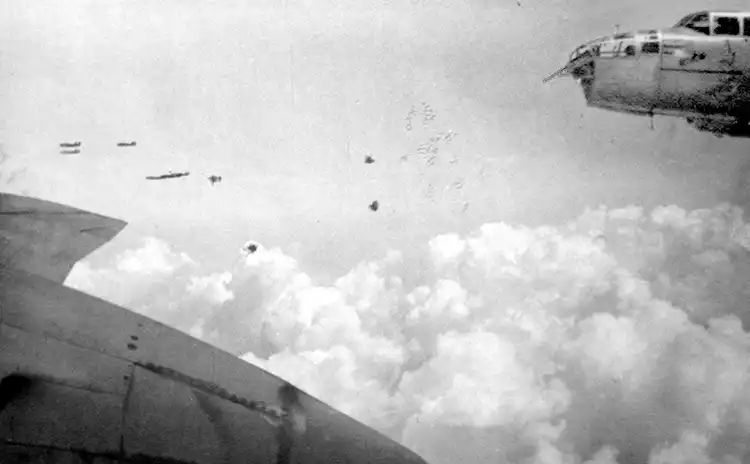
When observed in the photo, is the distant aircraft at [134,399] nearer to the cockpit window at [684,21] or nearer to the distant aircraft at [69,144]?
the distant aircraft at [69,144]

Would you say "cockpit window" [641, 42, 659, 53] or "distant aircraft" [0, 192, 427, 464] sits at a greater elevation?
"cockpit window" [641, 42, 659, 53]

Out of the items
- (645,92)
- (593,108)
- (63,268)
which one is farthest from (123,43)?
(645,92)

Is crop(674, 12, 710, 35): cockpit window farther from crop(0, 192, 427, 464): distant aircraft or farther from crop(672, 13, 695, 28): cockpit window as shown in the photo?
crop(0, 192, 427, 464): distant aircraft

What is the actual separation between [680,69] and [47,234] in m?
5.34

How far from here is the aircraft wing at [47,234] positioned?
188 cm

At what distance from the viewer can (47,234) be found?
208 centimetres

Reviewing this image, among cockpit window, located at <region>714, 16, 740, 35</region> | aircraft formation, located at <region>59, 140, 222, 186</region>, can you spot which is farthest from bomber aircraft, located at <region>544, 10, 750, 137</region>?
aircraft formation, located at <region>59, 140, 222, 186</region>

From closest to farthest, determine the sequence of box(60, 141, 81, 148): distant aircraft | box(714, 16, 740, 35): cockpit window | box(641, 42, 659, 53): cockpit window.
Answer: box(714, 16, 740, 35): cockpit window, box(641, 42, 659, 53): cockpit window, box(60, 141, 81, 148): distant aircraft

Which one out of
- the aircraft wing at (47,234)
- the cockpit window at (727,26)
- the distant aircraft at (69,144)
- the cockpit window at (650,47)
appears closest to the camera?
the aircraft wing at (47,234)

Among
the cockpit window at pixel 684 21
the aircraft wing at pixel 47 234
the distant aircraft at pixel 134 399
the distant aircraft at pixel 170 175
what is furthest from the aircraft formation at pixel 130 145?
the cockpit window at pixel 684 21

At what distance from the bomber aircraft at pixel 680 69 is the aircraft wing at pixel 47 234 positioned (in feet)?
14.8

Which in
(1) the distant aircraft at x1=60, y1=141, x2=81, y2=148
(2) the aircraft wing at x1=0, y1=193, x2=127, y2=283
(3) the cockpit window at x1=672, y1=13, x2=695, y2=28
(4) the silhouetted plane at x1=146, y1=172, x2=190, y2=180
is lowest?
(4) the silhouetted plane at x1=146, y1=172, x2=190, y2=180

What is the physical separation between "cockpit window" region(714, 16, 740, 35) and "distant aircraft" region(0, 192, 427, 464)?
203 inches

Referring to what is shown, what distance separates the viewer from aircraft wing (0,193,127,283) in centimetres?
188
